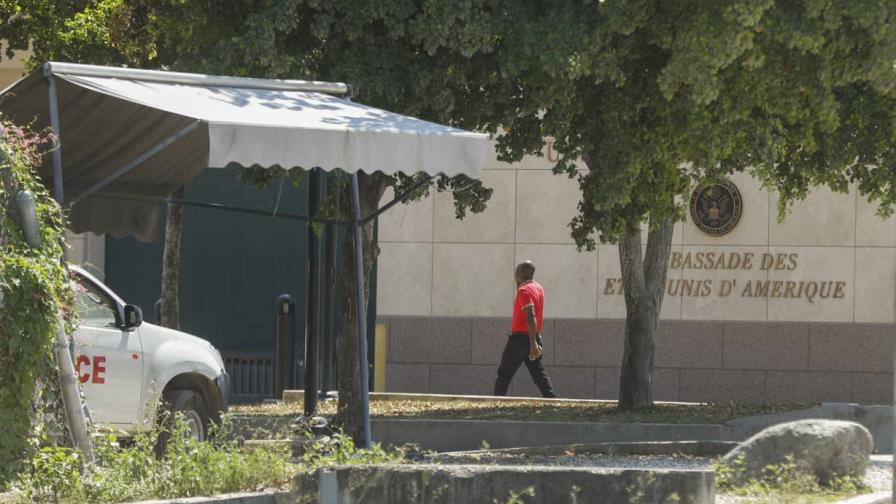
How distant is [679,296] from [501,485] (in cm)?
1353

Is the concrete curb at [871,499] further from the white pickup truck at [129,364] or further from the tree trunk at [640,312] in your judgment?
the tree trunk at [640,312]

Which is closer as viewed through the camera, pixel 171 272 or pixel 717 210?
pixel 171 272

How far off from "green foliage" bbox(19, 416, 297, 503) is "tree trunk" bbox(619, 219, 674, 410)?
7.59 m

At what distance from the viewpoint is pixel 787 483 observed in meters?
9.20

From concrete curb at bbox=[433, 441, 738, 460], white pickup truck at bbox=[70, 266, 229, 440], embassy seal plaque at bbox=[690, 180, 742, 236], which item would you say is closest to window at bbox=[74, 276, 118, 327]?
white pickup truck at bbox=[70, 266, 229, 440]

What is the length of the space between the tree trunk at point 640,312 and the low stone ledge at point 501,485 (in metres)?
8.52

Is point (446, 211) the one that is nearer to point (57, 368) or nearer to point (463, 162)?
point (463, 162)

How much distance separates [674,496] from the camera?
7.20 metres

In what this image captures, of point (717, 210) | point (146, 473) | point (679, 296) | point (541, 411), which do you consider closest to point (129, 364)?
point (146, 473)

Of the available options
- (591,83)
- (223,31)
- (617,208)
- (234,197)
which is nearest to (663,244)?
(617,208)

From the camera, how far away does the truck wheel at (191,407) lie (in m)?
11.3

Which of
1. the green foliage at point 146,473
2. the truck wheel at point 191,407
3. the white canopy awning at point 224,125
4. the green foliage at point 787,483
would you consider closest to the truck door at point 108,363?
the truck wheel at point 191,407

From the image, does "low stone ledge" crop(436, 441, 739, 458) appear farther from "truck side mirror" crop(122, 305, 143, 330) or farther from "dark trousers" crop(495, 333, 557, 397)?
"dark trousers" crop(495, 333, 557, 397)

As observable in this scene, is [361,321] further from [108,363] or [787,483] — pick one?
[787,483]
